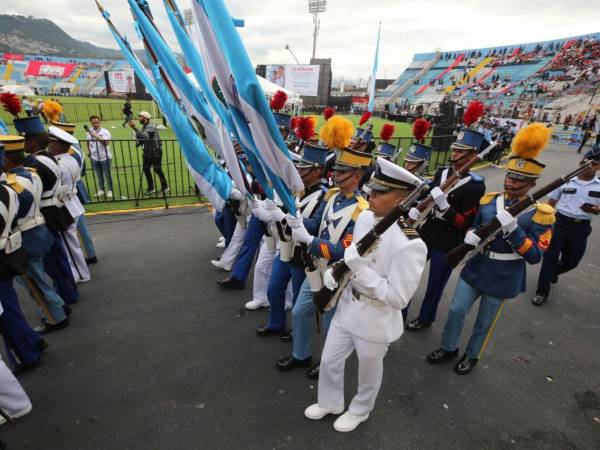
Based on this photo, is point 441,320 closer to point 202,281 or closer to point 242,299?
point 242,299

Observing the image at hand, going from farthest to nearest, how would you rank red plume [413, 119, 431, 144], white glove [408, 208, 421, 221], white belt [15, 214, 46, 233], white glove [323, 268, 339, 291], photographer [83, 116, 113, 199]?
photographer [83, 116, 113, 199] < red plume [413, 119, 431, 144] < white glove [408, 208, 421, 221] < white belt [15, 214, 46, 233] < white glove [323, 268, 339, 291]

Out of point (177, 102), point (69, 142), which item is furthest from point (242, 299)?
point (69, 142)

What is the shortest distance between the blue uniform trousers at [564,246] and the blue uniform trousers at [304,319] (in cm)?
360

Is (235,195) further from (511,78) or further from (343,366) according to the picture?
(511,78)

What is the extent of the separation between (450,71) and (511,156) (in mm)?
57228

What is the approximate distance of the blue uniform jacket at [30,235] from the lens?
10.3 feet

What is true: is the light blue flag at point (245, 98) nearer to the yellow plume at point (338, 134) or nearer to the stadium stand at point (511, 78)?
the yellow plume at point (338, 134)

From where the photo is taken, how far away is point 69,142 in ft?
14.1

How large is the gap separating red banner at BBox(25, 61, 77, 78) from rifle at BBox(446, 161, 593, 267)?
231ft

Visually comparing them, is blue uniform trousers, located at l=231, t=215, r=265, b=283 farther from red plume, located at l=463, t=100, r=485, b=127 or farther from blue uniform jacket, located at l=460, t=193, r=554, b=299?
red plume, located at l=463, t=100, r=485, b=127

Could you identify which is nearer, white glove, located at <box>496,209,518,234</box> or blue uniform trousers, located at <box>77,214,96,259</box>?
white glove, located at <box>496,209,518,234</box>

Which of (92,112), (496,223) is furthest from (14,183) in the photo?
(92,112)

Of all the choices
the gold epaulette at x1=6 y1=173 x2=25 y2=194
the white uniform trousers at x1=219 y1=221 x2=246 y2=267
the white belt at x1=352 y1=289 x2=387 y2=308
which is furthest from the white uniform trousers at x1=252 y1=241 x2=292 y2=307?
the gold epaulette at x1=6 y1=173 x2=25 y2=194

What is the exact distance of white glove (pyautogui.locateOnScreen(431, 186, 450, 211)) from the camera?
11.4 feet
